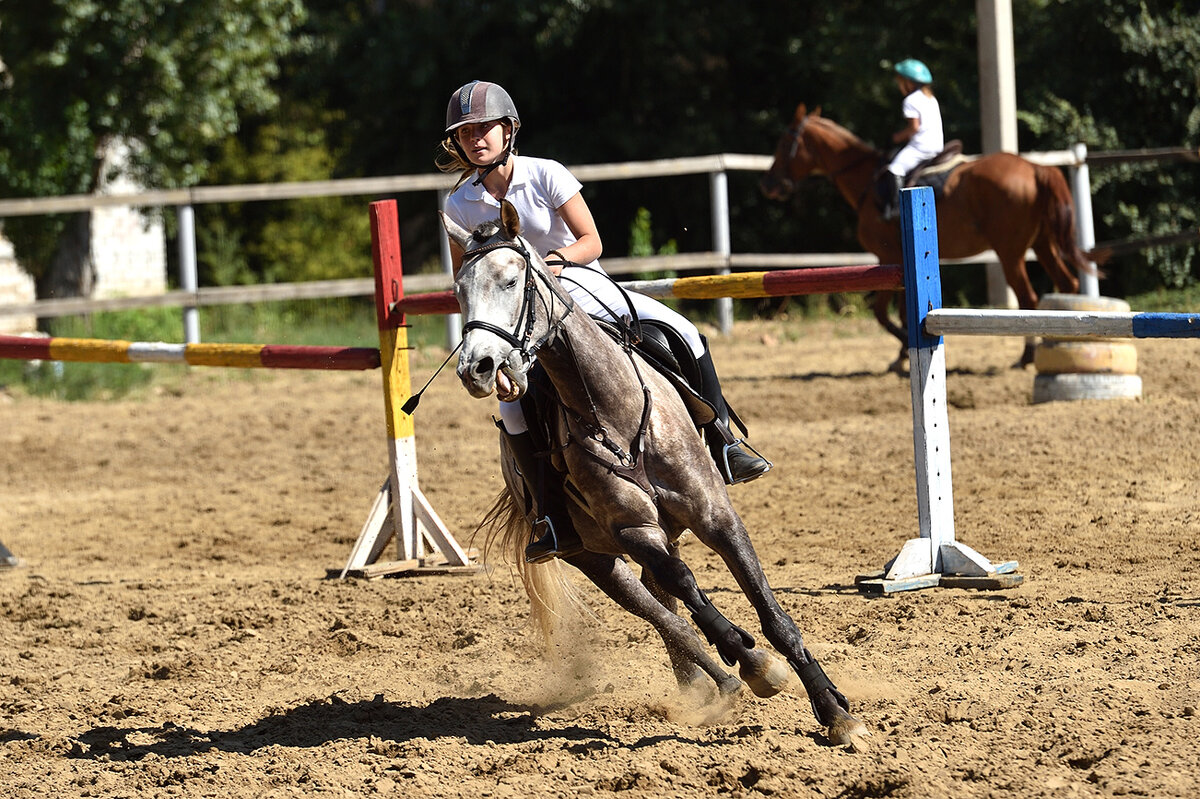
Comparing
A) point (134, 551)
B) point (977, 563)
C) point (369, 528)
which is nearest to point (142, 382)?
point (134, 551)

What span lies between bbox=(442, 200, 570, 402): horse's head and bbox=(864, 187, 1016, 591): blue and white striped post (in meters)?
2.15

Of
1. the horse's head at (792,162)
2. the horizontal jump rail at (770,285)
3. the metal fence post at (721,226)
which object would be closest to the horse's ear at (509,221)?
the horizontal jump rail at (770,285)

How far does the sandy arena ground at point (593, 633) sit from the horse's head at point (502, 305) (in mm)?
1227

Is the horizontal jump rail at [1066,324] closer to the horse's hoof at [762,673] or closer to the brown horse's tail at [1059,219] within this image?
the horse's hoof at [762,673]

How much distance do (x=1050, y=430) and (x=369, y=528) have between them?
447 cm

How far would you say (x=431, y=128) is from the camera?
795 inches

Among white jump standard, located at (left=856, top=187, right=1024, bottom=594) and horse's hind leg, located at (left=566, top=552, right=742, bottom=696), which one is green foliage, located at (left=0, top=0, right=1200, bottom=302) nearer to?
white jump standard, located at (left=856, top=187, right=1024, bottom=594)

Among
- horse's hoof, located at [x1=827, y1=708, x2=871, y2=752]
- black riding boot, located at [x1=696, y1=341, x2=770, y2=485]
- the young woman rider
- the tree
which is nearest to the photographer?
horse's hoof, located at [x1=827, y1=708, x2=871, y2=752]

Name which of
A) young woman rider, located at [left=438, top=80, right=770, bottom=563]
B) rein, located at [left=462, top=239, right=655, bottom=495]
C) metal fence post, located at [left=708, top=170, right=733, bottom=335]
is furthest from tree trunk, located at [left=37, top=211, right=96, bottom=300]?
rein, located at [left=462, top=239, right=655, bottom=495]

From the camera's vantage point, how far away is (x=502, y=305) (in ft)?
12.8

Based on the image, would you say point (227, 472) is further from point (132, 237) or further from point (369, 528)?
point (132, 237)

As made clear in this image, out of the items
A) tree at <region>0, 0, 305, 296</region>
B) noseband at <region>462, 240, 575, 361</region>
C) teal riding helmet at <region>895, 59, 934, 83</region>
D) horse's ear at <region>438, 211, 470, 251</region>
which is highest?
tree at <region>0, 0, 305, 296</region>

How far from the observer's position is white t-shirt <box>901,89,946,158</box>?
471 inches

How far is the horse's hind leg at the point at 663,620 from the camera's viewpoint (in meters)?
4.45
